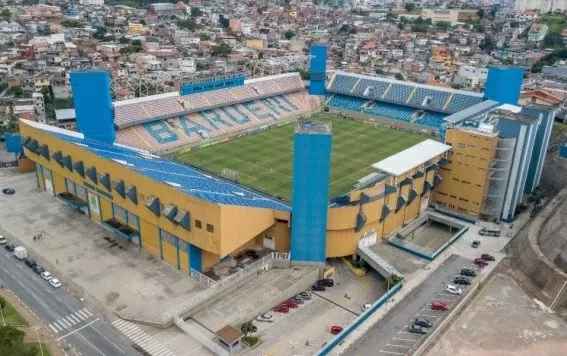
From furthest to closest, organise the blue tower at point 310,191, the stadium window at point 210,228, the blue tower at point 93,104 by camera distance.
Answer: the blue tower at point 93,104 < the blue tower at point 310,191 < the stadium window at point 210,228

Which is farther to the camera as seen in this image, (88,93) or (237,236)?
(88,93)

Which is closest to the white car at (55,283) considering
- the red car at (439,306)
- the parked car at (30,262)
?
the parked car at (30,262)

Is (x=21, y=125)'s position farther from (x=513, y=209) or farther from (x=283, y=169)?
(x=513, y=209)

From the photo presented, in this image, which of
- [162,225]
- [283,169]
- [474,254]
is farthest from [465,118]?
[162,225]

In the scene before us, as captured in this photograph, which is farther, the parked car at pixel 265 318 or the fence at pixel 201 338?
the parked car at pixel 265 318

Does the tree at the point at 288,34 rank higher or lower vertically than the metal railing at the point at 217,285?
higher

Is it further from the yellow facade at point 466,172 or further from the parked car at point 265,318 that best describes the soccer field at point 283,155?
the parked car at point 265,318
